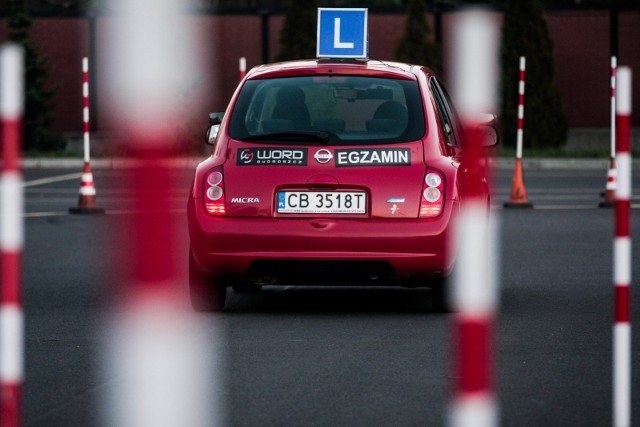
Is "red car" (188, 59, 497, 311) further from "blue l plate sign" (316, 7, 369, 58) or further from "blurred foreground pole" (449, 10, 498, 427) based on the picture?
"blurred foreground pole" (449, 10, 498, 427)

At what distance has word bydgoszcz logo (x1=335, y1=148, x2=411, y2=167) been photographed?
882 centimetres

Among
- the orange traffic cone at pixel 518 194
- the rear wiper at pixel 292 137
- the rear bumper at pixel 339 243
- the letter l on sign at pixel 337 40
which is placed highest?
the letter l on sign at pixel 337 40


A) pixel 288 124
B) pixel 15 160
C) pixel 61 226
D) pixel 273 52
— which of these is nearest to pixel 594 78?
pixel 273 52

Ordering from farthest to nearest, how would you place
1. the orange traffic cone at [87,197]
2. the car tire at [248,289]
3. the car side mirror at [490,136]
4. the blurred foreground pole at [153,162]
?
the orange traffic cone at [87,197], the car tire at [248,289], the car side mirror at [490,136], the blurred foreground pole at [153,162]

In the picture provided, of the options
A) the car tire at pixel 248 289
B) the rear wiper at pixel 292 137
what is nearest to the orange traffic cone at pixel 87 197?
the car tire at pixel 248 289

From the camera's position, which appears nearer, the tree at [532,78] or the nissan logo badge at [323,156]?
the nissan logo badge at [323,156]

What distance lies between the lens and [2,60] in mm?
3609

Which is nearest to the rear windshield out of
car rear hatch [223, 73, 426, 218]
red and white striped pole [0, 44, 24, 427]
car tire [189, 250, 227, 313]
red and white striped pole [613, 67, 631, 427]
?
car rear hatch [223, 73, 426, 218]

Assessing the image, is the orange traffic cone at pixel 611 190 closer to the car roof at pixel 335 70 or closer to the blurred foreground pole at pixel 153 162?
the car roof at pixel 335 70

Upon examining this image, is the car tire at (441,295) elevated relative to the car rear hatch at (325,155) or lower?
lower

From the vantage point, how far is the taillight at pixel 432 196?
8688mm

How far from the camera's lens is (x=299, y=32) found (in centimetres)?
3297

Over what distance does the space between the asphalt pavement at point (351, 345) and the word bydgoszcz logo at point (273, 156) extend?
934 mm

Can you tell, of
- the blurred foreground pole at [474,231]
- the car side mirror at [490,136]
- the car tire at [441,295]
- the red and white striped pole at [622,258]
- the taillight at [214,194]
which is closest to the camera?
the blurred foreground pole at [474,231]
